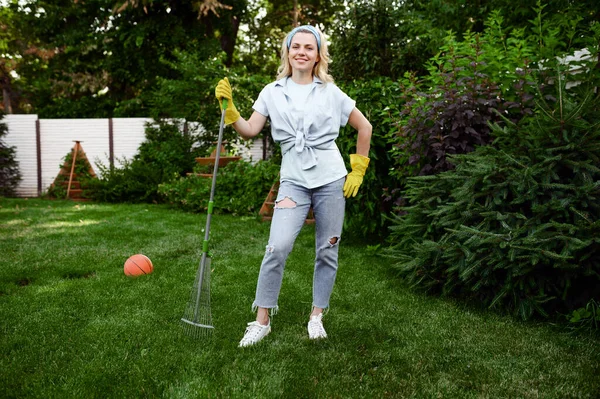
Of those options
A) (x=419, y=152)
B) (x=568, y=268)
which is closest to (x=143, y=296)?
(x=419, y=152)

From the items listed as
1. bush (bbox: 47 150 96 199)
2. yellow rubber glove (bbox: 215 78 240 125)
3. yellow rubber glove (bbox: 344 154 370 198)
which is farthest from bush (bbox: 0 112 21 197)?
yellow rubber glove (bbox: 344 154 370 198)

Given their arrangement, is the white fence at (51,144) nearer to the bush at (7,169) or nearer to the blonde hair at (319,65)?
the bush at (7,169)

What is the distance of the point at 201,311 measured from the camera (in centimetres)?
310

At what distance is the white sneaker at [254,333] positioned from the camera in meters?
2.91

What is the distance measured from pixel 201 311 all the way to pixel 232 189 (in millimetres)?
5763

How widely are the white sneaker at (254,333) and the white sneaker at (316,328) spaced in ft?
0.85

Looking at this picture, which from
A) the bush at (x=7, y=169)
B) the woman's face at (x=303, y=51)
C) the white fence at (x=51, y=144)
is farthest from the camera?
the white fence at (x=51, y=144)

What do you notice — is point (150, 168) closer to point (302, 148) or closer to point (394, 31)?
point (394, 31)

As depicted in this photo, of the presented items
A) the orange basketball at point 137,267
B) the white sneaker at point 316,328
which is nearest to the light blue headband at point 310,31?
the white sneaker at point 316,328

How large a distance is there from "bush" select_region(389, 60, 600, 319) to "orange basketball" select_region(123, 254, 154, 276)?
2.28 metres

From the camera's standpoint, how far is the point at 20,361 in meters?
2.65

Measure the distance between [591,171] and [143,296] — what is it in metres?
3.16

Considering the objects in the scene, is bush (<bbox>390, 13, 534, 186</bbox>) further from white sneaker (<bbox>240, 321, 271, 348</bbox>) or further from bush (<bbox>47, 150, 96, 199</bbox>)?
bush (<bbox>47, 150, 96, 199</bbox>)

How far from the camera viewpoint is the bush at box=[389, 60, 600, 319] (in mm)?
3174
